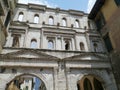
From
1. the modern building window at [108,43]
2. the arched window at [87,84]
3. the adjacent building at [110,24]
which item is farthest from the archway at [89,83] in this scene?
the modern building window at [108,43]

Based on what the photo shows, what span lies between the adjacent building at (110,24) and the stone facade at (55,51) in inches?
26.2

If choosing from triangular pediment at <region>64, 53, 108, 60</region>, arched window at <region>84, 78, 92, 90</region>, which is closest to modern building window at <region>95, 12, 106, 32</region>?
triangular pediment at <region>64, 53, 108, 60</region>

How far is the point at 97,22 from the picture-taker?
1744 centimetres

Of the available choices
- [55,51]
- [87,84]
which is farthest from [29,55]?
[87,84]

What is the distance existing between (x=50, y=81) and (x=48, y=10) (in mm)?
9045

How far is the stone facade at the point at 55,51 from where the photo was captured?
11648mm

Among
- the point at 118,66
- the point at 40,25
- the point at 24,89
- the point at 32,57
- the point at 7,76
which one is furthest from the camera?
the point at 24,89

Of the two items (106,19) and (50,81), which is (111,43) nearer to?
(106,19)

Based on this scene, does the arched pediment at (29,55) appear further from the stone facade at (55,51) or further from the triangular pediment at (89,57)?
the triangular pediment at (89,57)

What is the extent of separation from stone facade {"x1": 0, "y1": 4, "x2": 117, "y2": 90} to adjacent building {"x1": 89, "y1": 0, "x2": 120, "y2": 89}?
665 millimetres

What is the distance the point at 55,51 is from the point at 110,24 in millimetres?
6393

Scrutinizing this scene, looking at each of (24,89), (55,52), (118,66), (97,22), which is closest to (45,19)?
(55,52)

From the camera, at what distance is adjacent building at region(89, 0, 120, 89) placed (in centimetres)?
1310

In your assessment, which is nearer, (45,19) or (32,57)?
(32,57)
